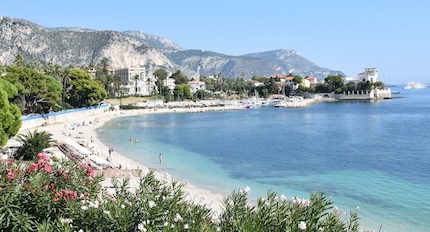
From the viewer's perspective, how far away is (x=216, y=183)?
900 inches

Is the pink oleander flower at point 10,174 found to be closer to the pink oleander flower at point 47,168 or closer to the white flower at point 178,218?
the pink oleander flower at point 47,168

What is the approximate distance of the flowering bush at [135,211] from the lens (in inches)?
251

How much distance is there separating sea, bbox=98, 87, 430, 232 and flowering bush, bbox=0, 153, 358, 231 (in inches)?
105

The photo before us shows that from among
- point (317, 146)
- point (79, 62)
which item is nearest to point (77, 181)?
point (317, 146)

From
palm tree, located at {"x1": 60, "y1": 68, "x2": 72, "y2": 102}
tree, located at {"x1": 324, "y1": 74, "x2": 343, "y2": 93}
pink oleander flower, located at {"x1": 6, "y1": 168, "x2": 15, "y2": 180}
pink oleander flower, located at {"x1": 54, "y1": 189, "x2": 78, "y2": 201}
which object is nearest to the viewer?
pink oleander flower, located at {"x1": 54, "y1": 189, "x2": 78, "y2": 201}

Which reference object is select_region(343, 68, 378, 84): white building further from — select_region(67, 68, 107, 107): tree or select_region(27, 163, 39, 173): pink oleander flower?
select_region(27, 163, 39, 173): pink oleander flower

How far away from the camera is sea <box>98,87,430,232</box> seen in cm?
1916

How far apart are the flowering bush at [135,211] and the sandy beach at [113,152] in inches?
33.1

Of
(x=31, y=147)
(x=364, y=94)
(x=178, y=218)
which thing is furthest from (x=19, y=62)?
(x=364, y=94)

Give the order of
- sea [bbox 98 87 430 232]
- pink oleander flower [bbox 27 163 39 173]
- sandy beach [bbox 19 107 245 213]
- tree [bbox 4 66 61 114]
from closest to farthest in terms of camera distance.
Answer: pink oleander flower [bbox 27 163 39 173] → sandy beach [bbox 19 107 245 213] → sea [bbox 98 87 430 232] → tree [bbox 4 66 61 114]

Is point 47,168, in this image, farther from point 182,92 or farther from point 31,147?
point 182,92

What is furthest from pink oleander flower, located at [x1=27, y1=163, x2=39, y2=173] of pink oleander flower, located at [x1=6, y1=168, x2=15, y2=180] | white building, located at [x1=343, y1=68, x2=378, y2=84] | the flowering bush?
white building, located at [x1=343, y1=68, x2=378, y2=84]

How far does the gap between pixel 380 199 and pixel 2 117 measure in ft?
65.9

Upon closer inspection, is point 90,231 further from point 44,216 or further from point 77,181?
point 77,181
